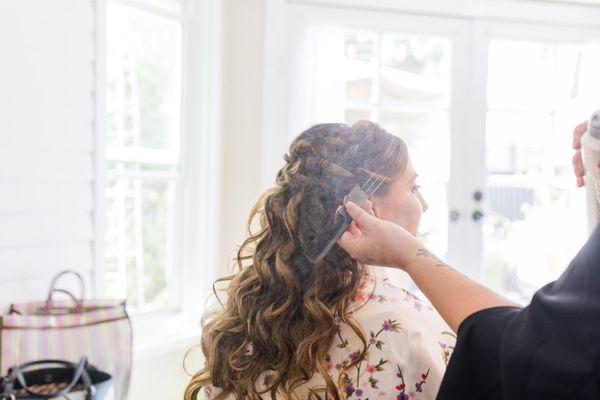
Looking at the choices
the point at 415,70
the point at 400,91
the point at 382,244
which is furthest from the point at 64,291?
the point at 415,70

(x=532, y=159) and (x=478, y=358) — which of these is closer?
(x=478, y=358)

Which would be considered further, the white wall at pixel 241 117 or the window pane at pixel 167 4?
the white wall at pixel 241 117

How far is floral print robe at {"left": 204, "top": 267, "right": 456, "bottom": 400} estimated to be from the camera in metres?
1.12

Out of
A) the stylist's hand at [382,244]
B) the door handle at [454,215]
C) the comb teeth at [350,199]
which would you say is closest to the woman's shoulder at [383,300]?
the comb teeth at [350,199]

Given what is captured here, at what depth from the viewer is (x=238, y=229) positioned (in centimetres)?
298

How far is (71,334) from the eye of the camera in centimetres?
180

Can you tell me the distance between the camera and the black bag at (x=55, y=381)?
5.02 feet

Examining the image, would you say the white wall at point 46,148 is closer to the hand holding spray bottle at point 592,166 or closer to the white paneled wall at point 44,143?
the white paneled wall at point 44,143

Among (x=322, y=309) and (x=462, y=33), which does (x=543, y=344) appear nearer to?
(x=322, y=309)

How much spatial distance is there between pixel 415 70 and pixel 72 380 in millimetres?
2197

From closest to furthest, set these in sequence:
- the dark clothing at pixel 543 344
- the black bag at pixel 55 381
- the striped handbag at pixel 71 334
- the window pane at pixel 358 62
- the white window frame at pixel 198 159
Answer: the dark clothing at pixel 543 344 < the black bag at pixel 55 381 < the striped handbag at pixel 71 334 < the white window frame at pixel 198 159 < the window pane at pixel 358 62

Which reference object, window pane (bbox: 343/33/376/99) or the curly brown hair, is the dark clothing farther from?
window pane (bbox: 343/33/376/99)

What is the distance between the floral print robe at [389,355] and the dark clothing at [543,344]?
0.31m

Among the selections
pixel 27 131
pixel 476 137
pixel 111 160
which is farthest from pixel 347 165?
pixel 476 137
